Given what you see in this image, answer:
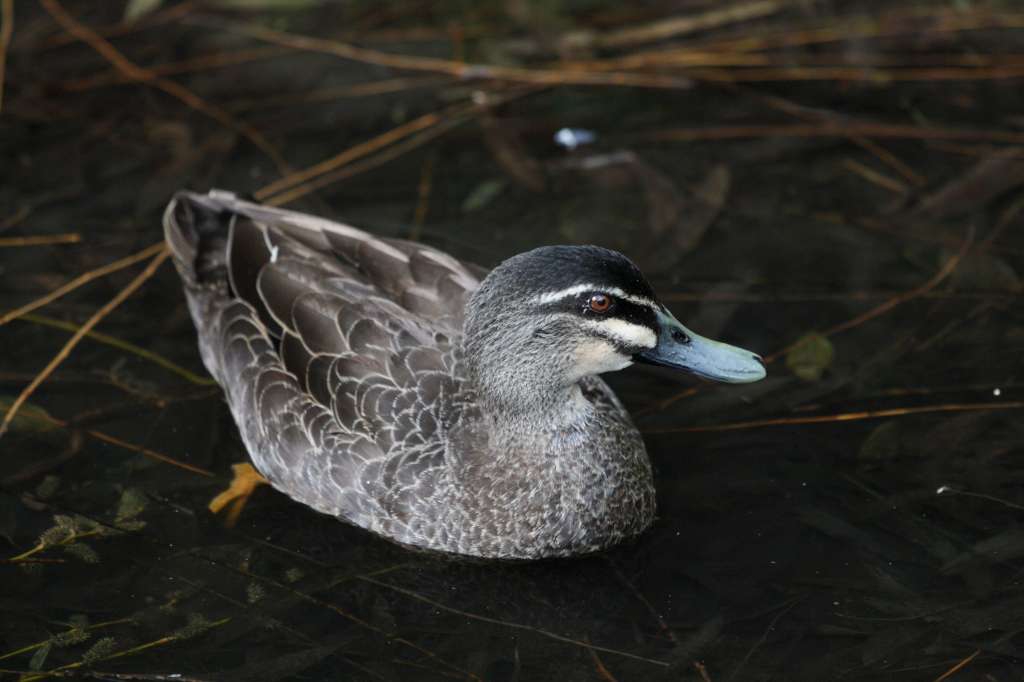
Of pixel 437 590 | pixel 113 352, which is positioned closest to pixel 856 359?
pixel 437 590

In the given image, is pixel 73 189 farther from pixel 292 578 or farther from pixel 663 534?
pixel 663 534

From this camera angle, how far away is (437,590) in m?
6.10

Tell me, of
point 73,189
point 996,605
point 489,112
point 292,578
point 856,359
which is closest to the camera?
point 996,605

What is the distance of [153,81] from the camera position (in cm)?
998

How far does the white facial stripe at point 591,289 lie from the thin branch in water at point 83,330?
2949mm

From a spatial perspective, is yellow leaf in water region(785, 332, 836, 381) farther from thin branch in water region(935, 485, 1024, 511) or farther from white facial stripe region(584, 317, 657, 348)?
white facial stripe region(584, 317, 657, 348)

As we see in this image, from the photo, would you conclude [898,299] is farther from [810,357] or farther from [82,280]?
[82,280]

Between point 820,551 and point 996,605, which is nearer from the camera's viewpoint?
point 996,605

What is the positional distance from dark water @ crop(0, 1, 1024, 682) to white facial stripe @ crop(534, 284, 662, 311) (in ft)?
3.83

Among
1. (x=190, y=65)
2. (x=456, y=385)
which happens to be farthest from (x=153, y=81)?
(x=456, y=385)

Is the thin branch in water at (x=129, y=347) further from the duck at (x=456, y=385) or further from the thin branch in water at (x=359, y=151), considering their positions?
the thin branch in water at (x=359, y=151)

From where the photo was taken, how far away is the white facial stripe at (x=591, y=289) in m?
5.78

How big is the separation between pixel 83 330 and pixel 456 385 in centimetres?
249

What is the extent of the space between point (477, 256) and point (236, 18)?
3.48 m
